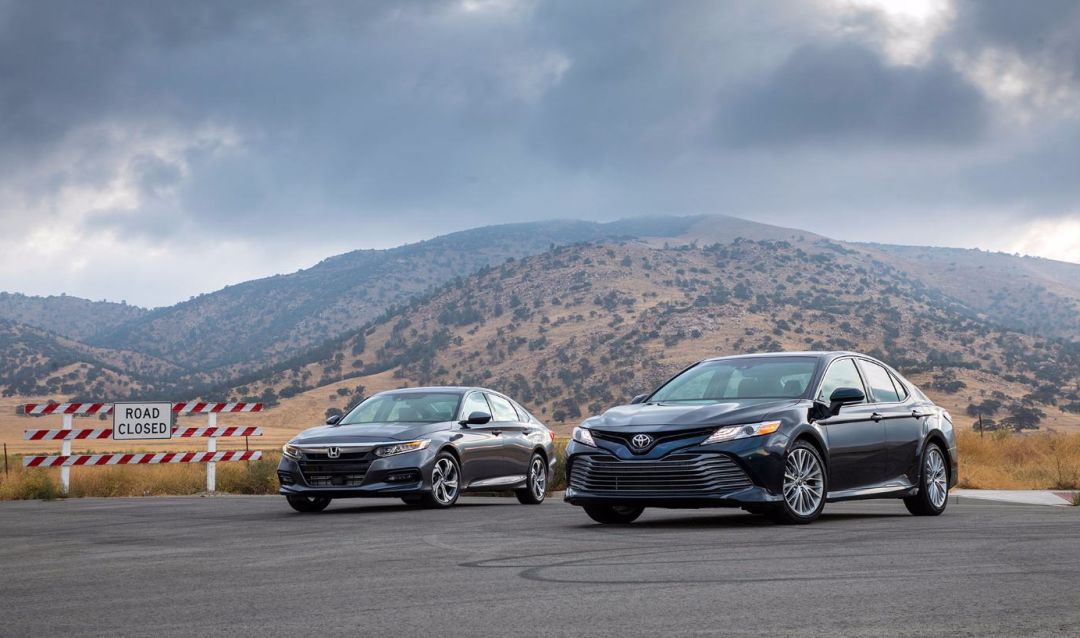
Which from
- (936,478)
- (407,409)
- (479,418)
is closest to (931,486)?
(936,478)

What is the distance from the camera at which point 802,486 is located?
13273 mm

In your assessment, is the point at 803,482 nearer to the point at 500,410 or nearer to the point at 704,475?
the point at 704,475

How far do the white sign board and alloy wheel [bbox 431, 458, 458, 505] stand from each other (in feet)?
22.7

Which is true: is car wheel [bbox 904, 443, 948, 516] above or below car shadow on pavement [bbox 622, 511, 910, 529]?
above

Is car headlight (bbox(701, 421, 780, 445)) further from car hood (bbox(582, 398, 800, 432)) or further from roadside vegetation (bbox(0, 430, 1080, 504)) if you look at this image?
roadside vegetation (bbox(0, 430, 1080, 504))

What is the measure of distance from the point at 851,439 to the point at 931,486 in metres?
1.66

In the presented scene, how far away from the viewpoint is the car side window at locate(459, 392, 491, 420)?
60.7 feet

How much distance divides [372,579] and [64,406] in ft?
50.2

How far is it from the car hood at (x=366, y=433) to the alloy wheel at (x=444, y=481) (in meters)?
0.43

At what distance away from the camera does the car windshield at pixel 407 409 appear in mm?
18234

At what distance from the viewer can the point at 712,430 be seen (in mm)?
12891

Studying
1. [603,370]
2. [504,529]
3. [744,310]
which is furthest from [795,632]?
[744,310]

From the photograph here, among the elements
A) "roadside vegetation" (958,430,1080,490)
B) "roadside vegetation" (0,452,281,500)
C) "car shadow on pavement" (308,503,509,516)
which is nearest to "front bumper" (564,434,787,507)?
"car shadow on pavement" (308,503,509,516)

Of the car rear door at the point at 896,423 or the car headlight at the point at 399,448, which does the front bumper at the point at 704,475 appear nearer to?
the car rear door at the point at 896,423
